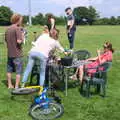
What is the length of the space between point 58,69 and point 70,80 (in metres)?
1.31

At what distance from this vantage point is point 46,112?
7680 millimetres

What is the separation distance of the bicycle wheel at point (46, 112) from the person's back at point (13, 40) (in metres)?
2.31

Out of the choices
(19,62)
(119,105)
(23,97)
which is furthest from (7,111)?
(119,105)

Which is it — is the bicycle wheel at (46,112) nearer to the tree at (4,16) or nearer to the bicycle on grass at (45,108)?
the bicycle on grass at (45,108)

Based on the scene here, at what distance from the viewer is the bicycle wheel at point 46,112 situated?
25.2 feet

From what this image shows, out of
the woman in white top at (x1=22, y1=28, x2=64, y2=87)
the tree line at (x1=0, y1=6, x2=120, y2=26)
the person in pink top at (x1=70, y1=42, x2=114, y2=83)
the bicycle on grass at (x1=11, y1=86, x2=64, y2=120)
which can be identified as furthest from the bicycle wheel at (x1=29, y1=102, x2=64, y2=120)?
the tree line at (x1=0, y1=6, x2=120, y2=26)

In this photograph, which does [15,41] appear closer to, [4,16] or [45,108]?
[45,108]

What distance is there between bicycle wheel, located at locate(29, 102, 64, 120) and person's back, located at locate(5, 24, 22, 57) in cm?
231

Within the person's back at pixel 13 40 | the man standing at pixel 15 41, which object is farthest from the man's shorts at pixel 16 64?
the person's back at pixel 13 40

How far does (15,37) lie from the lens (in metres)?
9.65

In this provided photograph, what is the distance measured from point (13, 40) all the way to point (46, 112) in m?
2.56

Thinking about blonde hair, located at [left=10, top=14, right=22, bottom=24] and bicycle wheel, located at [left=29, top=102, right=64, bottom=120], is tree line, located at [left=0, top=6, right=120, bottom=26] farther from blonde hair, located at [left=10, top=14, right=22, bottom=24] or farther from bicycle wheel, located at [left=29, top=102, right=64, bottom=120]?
bicycle wheel, located at [left=29, top=102, right=64, bottom=120]

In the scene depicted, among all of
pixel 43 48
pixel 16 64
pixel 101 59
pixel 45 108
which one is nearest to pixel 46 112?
pixel 45 108

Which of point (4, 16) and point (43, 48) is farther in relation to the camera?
point (4, 16)
